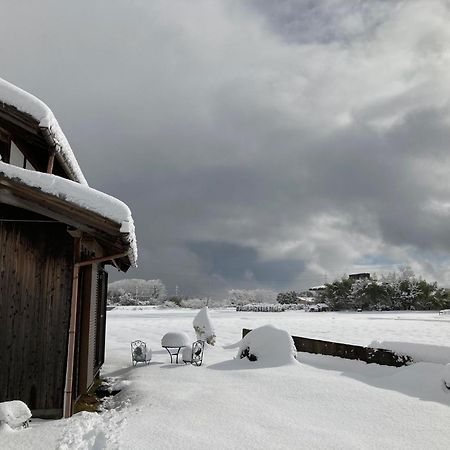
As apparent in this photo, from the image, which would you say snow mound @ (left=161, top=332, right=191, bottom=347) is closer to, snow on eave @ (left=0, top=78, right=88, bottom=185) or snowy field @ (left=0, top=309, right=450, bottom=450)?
snowy field @ (left=0, top=309, right=450, bottom=450)

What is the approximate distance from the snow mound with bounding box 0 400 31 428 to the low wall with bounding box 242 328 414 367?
356 inches

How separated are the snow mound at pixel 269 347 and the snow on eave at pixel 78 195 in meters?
6.91

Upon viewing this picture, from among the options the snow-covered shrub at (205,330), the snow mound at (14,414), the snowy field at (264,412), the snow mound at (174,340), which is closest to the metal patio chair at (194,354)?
the snow mound at (174,340)

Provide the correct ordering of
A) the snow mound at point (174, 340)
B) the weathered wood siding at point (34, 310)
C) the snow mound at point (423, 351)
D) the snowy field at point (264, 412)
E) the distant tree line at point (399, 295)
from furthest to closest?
the distant tree line at point (399, 295) < the snow mound at point (174, 340) < the snow mound at point (423, 351) < the weathered wood siding at point (34, 310) < the snowy field at point (264, 412)

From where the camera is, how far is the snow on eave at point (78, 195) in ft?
20.3

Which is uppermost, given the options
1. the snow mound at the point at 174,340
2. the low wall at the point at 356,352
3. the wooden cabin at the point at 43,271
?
the wooden cabin at the point at 43,271

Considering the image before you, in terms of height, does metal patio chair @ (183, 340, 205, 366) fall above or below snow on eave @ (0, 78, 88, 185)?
below

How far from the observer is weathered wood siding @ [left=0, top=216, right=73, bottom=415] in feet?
21.8

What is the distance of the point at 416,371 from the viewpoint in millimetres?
9844

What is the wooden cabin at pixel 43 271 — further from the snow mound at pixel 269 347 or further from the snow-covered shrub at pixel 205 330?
the snow-covered shrub at pixel 205 330

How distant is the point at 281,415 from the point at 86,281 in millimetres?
4503

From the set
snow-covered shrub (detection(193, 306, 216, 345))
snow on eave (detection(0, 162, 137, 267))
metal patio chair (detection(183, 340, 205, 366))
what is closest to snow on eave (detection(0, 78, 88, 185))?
snow on eave (detection(0, 162, 137, 267))

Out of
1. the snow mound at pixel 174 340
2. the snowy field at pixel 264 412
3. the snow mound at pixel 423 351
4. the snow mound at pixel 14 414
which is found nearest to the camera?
the snowy field at pixel 264 412

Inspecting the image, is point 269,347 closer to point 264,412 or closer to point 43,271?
point 264,412
